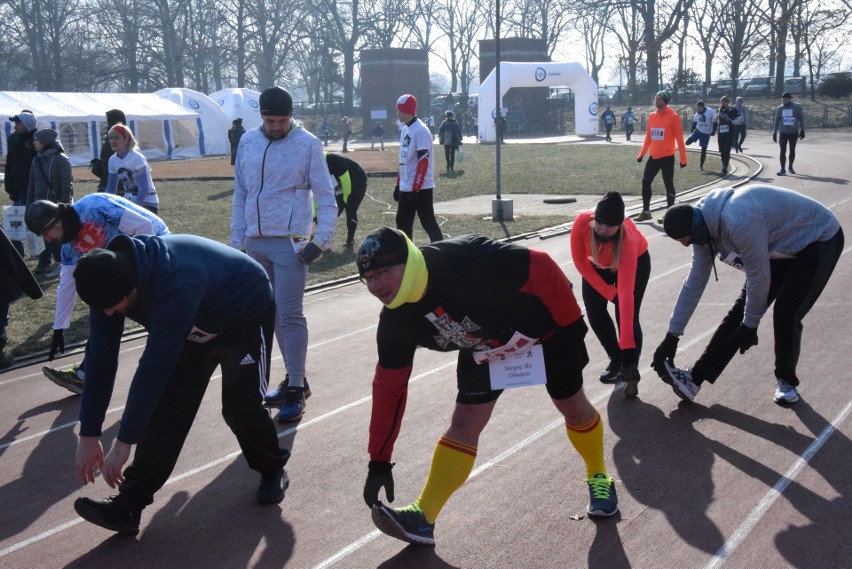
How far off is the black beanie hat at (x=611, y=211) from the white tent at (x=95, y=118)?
104 feet

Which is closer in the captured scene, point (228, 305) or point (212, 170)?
point (228, 305)

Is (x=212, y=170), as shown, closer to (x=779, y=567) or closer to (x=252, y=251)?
A: (x=252, y=251)

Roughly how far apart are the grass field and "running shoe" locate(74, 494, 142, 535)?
14.6ft

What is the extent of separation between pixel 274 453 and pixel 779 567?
2.52 meters

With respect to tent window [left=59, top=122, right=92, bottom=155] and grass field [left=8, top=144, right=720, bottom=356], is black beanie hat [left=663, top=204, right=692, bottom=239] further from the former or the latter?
tent window [left=59, top=122, right=92, bottom=155]

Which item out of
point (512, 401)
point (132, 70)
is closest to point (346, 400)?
point (512, 401)

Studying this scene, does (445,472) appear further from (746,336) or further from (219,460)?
(746,336)

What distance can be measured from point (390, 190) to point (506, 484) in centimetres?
1694

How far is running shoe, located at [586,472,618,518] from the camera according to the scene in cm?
441

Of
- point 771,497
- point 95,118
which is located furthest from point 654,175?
point 95,118

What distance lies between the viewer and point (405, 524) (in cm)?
408

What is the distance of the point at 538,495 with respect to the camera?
474cm

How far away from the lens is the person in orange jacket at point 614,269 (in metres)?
5.68

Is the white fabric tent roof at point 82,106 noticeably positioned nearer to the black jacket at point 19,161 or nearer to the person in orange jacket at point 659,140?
the black jacket at point 19,161
